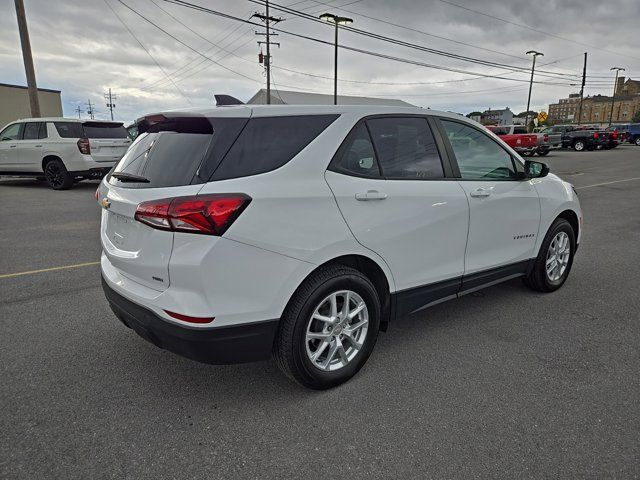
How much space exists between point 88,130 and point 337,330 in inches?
443

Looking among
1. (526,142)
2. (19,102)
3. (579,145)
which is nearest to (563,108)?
(579,145)

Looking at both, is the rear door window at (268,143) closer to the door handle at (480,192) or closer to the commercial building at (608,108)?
the door handle at (480,192)

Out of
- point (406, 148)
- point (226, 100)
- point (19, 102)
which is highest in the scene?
point (19, 102)

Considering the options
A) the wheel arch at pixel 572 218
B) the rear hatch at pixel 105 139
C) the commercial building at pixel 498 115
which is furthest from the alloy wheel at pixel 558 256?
the commercial building at pixel 498 115

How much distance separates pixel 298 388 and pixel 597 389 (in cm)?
184

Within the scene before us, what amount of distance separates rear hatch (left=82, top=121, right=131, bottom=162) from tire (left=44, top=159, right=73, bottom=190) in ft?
3.17

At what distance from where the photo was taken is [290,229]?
241cm

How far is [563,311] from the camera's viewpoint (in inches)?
157

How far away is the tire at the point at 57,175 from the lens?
458 inches

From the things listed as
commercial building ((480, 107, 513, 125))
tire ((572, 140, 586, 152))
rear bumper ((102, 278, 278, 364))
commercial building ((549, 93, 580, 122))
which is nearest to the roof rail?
rear bumper ((102, 278, 278, 364))

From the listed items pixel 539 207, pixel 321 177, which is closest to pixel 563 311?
pixel 539 207

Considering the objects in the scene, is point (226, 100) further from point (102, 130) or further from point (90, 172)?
point (102, 130)

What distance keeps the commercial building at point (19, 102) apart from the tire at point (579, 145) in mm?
37957

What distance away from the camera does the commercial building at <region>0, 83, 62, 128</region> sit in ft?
101
